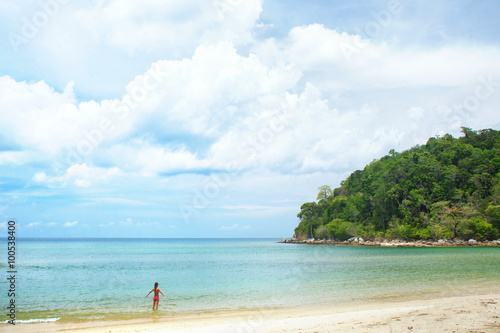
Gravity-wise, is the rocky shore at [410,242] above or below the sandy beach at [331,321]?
below

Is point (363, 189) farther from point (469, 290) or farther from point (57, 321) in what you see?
point (57, 321)

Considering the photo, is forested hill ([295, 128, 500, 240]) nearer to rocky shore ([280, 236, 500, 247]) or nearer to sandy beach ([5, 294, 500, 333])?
rocky shore ([280, 236, 500, 247])

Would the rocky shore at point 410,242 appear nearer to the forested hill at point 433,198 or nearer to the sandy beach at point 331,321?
the forested hill at point 433,198

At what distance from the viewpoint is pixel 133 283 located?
30219 millimetres

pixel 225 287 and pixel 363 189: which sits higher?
pixel 363 189

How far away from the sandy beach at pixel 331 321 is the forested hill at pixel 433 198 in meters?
73.8

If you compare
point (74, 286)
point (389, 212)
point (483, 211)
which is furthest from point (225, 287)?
point (389, 212)

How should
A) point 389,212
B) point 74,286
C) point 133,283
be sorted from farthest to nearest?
point 389,212 < point 133,283 < point 74,286

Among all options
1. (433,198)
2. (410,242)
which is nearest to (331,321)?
(410,242)

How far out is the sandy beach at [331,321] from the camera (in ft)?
36.0

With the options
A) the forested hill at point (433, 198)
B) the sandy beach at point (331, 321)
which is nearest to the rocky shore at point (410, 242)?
A: the forested hill at point (433, 198)

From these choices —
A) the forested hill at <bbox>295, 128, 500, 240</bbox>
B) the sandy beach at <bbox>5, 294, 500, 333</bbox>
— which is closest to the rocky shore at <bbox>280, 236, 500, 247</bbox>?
the forested hill at <bbox>295, 128, 500, 240</bbox>

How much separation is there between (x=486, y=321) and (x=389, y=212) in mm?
96883

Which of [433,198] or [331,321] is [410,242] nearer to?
[433,198]
